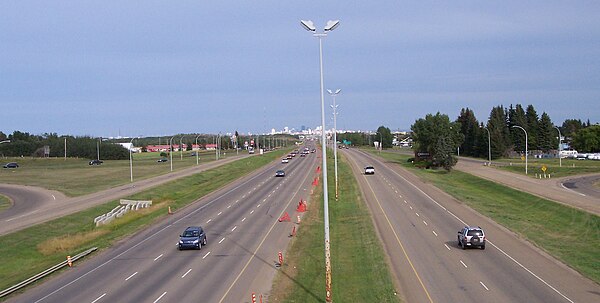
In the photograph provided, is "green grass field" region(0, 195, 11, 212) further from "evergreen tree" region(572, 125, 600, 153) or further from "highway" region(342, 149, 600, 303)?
"evergreen tree" region(572, 125, 600, 153)

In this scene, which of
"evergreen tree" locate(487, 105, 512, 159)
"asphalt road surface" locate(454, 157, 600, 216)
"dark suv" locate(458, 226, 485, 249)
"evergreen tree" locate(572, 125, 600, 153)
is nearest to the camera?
"dark suv" locate(458, 226, 485, 249)

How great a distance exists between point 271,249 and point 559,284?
56.7 ft

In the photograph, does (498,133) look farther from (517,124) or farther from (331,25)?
(331,25)

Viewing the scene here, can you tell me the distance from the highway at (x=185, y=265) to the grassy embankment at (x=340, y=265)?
44.0 inches

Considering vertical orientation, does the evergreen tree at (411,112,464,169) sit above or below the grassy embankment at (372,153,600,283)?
above

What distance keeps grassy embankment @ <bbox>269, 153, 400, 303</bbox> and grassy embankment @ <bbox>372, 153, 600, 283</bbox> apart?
10.1 metres

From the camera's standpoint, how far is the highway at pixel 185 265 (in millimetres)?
27984

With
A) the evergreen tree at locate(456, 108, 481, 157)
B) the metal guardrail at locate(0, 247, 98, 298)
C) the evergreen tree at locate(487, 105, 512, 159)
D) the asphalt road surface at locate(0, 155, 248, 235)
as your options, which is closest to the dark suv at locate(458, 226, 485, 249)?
the metal guardrail at locate(0, 247, 98, 298)

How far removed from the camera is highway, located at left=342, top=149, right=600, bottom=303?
26.6 metres

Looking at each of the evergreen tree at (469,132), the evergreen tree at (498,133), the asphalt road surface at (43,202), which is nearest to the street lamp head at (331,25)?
the asphalt road surface at (43,202)

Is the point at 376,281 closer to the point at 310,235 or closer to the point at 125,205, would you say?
the point at 310,235

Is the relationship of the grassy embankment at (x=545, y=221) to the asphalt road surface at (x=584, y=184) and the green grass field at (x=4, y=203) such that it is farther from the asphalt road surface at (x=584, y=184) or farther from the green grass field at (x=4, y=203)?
the green grass field at (x=4, y=203)

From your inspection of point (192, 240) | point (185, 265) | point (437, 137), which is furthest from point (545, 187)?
point (185, 265)

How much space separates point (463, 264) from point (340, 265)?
6278mm
